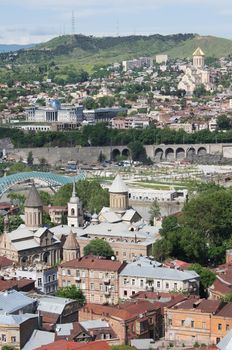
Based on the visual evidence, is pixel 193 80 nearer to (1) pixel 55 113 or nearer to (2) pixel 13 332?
(1) pixel 55 113

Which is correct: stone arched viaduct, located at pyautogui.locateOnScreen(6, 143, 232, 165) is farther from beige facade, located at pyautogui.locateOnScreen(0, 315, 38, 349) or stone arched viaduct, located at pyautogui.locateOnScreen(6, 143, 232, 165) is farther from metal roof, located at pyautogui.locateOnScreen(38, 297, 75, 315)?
beige facade, located at pyautogui.locateOnScreen(0, 315, 38, 349)

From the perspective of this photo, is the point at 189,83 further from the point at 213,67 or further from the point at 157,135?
the point at 157,135

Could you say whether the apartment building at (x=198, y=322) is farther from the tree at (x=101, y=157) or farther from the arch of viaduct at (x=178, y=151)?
the arch of viaduct at (x=178, y=151)

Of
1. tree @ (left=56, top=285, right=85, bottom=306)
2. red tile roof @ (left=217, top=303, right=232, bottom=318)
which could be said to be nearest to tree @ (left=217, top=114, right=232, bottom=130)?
tree @ (left=56, top=285, right=85, bottom=306)

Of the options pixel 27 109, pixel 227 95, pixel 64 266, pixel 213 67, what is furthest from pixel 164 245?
pixel 213 67

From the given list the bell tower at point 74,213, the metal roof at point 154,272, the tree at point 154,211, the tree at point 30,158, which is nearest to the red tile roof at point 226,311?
the metal roof at point 154,272

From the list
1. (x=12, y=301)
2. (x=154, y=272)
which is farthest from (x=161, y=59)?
(x=12, y=301)
